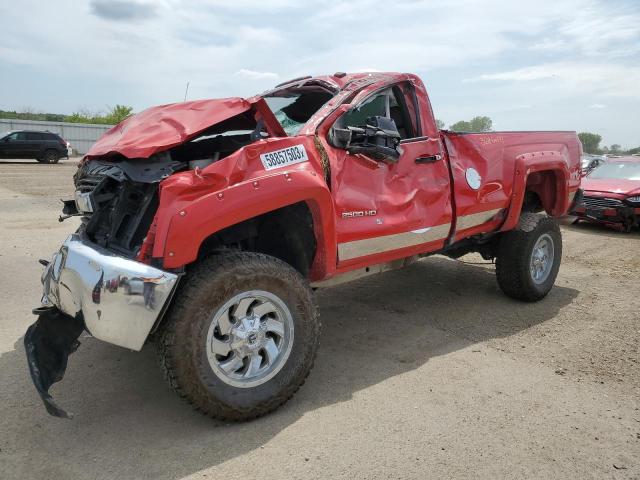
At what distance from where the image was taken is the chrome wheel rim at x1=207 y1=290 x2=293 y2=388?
10.2 ft

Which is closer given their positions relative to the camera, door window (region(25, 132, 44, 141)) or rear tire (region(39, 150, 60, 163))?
door window (region(25, 132, 44, 141))

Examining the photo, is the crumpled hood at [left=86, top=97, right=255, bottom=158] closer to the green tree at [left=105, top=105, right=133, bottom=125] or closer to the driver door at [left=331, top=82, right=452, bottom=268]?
the driver door at [left=331, top=82, right=452, bottom=268]

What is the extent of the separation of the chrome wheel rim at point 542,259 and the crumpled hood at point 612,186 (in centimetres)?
560

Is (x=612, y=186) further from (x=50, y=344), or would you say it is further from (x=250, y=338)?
(x=50, y=344)

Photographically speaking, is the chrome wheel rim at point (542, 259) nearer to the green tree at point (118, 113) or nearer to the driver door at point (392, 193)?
the driver door at point (392, 193)

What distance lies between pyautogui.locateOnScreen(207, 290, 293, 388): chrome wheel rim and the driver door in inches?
27.6

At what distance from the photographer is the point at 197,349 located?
2961 mm

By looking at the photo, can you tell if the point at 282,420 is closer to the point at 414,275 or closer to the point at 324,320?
the point at 324,320

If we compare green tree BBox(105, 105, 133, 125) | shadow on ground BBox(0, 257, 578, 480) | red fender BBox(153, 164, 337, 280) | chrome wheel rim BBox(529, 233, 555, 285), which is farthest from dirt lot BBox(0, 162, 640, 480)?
green tree BBox(105, 105, 133, 125)

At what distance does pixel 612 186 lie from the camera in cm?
1058

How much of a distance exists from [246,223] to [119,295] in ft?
3.14

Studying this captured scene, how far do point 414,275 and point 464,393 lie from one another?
9.94 ft

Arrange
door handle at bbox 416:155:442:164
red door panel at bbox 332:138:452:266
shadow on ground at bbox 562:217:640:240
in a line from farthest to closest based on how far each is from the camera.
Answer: shadow on ground at bbox 562:217:640:240, door handle at bbox 416:155:442:164, red door panel at bbox 332:138:452:266

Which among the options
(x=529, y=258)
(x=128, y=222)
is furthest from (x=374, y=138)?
(x=529, y=258)
